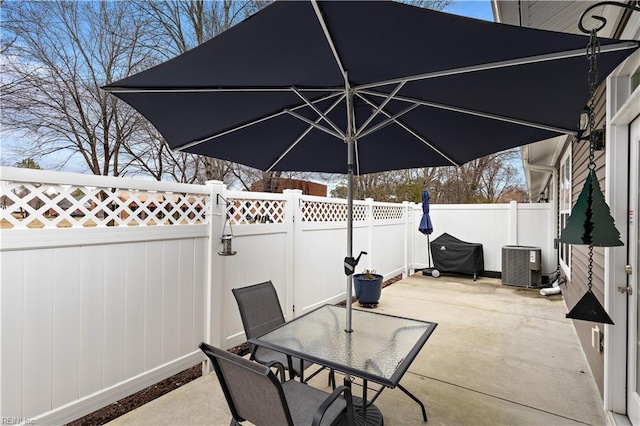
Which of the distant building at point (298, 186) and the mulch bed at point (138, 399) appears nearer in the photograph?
the mulch bed at point (138, 399)

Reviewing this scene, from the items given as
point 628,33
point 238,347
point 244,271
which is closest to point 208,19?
point 244,271

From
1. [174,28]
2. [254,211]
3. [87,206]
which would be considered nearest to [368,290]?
[254,211]

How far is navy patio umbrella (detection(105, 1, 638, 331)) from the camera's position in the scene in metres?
1.27

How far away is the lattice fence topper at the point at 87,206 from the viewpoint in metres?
1.91

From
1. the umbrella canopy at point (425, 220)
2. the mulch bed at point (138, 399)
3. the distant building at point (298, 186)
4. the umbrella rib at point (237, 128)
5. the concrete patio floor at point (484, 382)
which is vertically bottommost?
the mulch bed at point (138, 399)

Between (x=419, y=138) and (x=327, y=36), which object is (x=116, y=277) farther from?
(x=419, y=138)

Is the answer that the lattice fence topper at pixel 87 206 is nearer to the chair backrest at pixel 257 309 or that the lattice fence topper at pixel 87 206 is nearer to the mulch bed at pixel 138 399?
the chair backrest at pixel 257 309

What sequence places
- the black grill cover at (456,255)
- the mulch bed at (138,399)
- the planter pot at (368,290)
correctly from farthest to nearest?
the black grill cover at (456,255) < the planter pot at (368,290) < the mulch bed at (138,399)

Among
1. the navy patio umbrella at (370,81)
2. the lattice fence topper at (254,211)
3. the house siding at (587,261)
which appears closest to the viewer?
the navy patio umbrella at (370,81)

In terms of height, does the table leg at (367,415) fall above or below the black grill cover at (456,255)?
below

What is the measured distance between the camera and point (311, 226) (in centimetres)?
436

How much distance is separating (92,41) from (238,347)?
8.59 m

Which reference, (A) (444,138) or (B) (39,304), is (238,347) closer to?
(B) (39,304)

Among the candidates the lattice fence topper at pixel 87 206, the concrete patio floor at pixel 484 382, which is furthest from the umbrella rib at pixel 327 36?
the concrete patio floor at pixel 484 382
